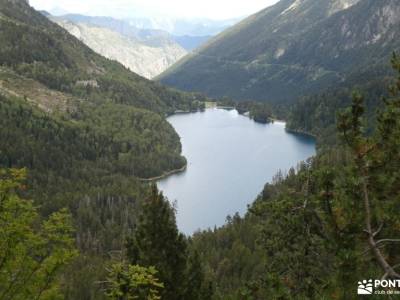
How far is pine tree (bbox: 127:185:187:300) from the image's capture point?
150ft

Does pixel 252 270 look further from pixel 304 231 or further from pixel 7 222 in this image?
pixel 7 222

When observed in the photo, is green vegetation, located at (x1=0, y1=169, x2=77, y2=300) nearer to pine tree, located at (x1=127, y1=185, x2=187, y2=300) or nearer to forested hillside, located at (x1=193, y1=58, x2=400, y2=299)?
forested hillside, located at (x1=193, y1=58, x2=400, y2=299)

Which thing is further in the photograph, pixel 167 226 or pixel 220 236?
pixel 220 236

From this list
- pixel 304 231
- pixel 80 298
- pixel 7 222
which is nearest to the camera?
pixel 7 222

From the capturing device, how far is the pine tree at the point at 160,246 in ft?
150

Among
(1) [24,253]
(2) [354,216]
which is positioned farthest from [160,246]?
(2) [354,216]

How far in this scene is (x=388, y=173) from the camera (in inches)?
896

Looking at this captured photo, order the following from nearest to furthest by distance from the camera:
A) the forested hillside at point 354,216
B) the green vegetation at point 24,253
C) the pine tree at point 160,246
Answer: the forested hillside at point 354,216 → the green vegetation at point 24,253 → the pine tree at point 160,246

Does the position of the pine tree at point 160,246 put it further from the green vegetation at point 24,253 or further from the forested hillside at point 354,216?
the green vegetation at point 24,253

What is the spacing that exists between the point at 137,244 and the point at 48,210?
152 m

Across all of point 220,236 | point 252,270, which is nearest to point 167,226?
point 252,270

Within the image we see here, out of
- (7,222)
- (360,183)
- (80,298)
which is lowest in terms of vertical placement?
(80,298)

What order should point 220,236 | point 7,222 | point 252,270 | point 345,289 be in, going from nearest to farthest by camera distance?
point 345,289
point 7,222
point 252,270
point 220,236

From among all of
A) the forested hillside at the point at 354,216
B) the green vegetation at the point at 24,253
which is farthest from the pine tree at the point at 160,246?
the green vegetation at the point at 24,253
